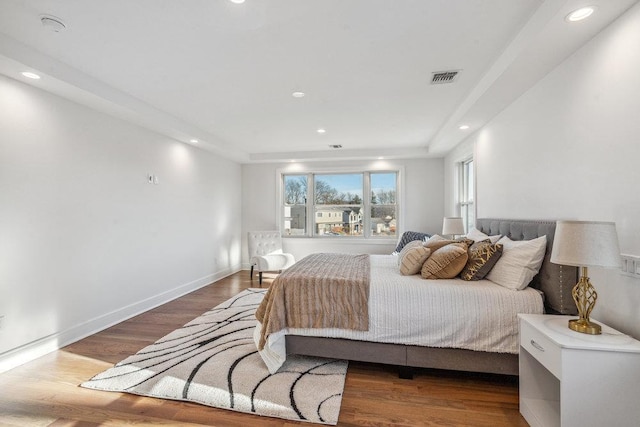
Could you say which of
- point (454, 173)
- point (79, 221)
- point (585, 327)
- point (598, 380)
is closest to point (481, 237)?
point (585, 327)

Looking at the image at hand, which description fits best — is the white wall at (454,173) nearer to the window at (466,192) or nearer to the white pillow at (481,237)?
the window at (466,192)

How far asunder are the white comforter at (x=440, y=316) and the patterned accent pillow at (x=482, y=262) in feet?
0.27

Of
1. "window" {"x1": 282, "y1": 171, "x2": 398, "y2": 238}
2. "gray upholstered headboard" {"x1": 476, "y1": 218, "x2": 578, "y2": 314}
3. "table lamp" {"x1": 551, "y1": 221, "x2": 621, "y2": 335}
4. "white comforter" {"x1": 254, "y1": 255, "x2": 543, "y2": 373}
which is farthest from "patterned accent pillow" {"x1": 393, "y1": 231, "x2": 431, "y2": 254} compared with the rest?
"table lamp" {"x1": 551, "y1": 221, "x2": 621, "y2": 335}

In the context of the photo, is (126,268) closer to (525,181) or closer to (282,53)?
(282,53)

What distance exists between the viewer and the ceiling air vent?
267 cm

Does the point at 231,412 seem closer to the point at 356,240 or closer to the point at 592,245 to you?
the point at 592,245

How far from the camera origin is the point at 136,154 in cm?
374

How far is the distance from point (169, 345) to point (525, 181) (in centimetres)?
357

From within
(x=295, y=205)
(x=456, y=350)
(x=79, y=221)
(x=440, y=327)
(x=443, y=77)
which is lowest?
(x=456, y=350)

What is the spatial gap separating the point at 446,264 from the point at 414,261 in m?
0.27

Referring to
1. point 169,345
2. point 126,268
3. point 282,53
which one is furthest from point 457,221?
point 126,268

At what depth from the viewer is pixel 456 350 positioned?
216 centimetres

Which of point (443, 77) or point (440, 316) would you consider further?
point (443, 77)

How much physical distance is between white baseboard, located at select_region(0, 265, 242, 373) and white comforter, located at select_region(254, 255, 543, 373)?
2.02 metres
